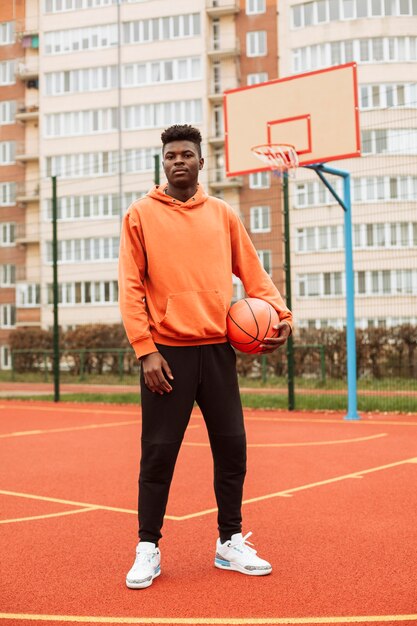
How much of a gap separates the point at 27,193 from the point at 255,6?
15.2m

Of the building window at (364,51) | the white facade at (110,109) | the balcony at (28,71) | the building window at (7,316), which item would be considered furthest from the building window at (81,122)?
the building window at (364,51)

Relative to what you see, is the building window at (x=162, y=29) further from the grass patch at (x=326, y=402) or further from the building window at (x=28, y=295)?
the grass patch at (x=326, y=402)

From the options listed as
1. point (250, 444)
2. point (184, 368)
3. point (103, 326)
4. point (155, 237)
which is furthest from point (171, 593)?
point (103, 326)

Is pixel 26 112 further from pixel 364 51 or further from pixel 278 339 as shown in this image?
pixel 278 339

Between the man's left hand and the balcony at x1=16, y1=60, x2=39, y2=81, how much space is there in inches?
1784

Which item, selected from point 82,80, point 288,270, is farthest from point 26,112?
point 288,270

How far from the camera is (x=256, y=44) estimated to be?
4394cm

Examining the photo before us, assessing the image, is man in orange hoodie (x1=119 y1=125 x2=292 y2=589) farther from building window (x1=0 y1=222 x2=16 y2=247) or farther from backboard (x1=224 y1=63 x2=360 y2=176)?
building window (x1=0 y1=222 x2=16 y2=247)

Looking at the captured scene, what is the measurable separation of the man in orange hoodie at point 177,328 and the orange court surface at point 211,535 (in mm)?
292

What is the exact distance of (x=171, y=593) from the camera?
3.95 metres

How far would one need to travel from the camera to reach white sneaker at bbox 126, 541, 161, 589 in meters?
4.02

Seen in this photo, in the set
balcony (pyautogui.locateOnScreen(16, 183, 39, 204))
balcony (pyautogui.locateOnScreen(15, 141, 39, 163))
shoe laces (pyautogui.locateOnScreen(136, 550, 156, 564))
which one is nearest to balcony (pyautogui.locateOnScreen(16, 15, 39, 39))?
balcony (pyautogui.locateOnScreen(15, 141, 39, 163))

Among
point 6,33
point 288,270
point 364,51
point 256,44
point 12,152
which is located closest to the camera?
point 288,270

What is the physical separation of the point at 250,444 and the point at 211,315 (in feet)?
19.7
